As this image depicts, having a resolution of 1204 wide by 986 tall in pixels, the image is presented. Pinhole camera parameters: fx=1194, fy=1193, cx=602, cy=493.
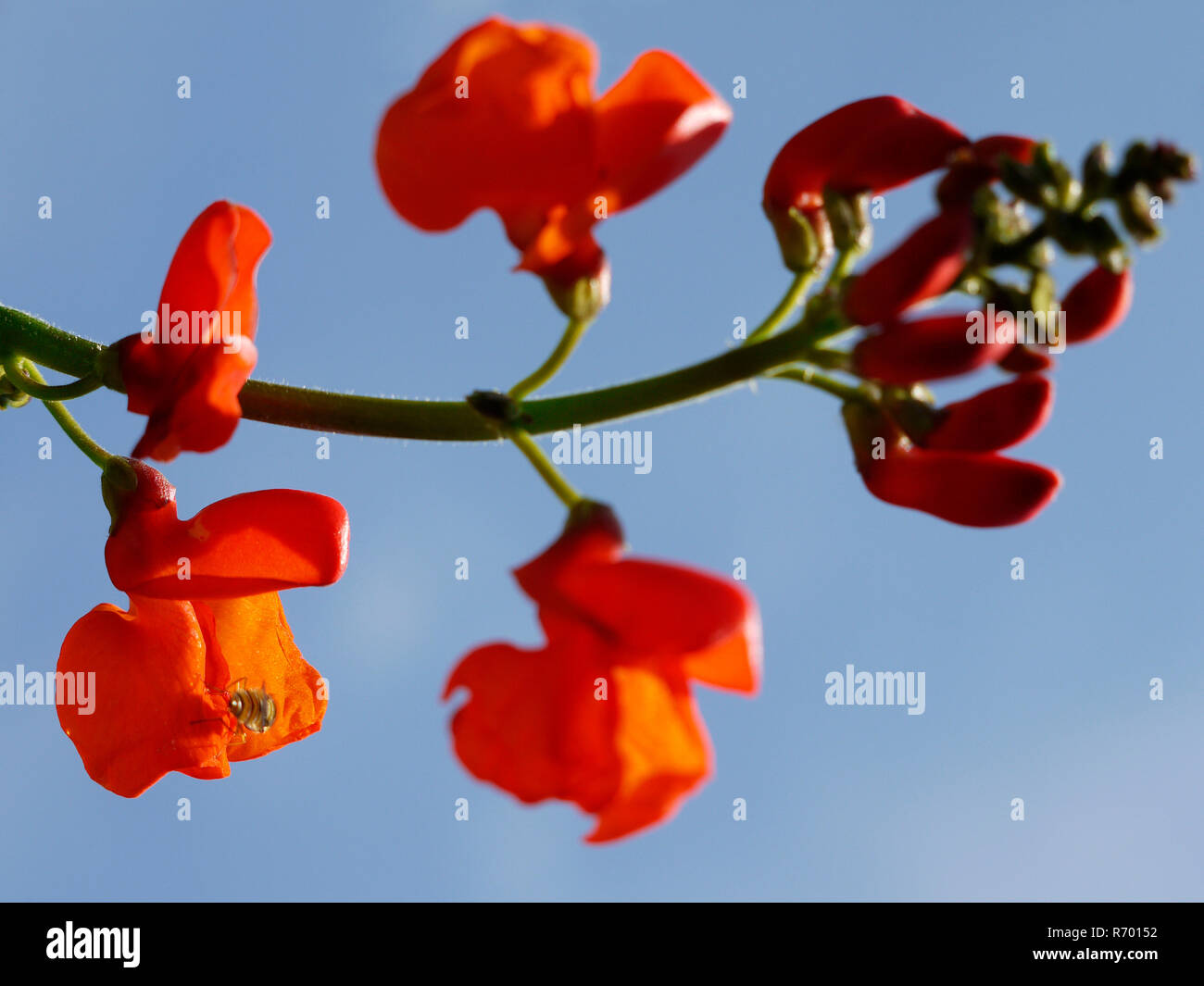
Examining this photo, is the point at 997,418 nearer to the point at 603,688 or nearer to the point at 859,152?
the point at 859,152

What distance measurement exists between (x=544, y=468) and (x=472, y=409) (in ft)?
0.53

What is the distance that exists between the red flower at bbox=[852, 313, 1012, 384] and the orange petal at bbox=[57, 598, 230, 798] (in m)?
1.53

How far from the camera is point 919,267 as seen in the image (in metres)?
1.87

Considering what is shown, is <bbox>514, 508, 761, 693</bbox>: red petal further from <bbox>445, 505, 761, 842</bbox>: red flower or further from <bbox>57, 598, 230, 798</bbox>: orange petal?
<bbox>57, 598, 230, 798</bbox>: orange petal

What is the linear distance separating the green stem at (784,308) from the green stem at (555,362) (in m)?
0.31

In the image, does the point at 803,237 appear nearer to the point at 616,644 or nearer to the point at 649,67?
the point at 649,67

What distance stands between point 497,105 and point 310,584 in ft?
3.25

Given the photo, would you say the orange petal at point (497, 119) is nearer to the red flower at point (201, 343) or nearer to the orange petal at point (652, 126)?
the orange petal at point (652, 126)

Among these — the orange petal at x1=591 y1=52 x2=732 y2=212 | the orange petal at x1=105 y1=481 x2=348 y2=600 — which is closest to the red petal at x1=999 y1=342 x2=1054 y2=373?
the orange petal at x1=591 y1=52 x2=732 y2=212

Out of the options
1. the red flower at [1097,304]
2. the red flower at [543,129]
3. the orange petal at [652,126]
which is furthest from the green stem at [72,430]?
the red flower at [1097,304]

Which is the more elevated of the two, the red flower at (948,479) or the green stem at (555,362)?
the green stem at (555,362)

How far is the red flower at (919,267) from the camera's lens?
187 centimetres

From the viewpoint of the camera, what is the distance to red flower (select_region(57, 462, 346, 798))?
92.8 inches

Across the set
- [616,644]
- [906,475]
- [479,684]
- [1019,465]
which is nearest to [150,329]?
[479,684]
